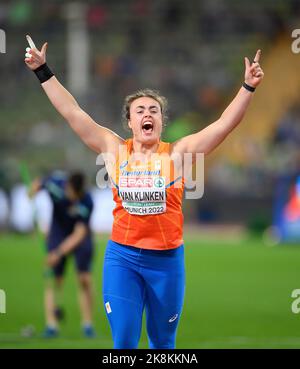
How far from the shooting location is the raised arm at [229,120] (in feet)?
22.5

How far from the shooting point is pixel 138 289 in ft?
22.8

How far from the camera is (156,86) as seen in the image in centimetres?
3344

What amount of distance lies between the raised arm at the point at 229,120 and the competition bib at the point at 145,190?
0.32 metres

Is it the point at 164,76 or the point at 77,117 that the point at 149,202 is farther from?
the point at 164,76

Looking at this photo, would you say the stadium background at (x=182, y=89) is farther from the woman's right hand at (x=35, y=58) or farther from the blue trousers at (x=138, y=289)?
the woman's right hand at (x=35, y=58)

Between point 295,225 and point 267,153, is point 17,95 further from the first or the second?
point 295,225

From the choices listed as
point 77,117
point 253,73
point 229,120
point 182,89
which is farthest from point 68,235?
point 182,89

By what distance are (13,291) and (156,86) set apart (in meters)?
18.5

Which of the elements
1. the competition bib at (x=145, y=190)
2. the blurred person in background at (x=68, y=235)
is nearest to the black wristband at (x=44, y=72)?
the competition bib at (x=145, y=190)

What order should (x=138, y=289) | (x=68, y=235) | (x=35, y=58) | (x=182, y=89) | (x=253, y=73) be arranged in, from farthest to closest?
(x=182, y=89), (x=68, y=235), (x=35, y=58), (x=138, y=289), (x=253, y=73)

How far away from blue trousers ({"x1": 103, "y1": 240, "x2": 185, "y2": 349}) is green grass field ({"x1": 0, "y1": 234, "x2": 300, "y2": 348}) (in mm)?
3597

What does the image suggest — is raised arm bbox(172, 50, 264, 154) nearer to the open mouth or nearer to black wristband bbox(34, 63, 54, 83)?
the open mouth

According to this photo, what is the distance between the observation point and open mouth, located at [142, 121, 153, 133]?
275 inches

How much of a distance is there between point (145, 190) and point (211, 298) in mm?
8998
